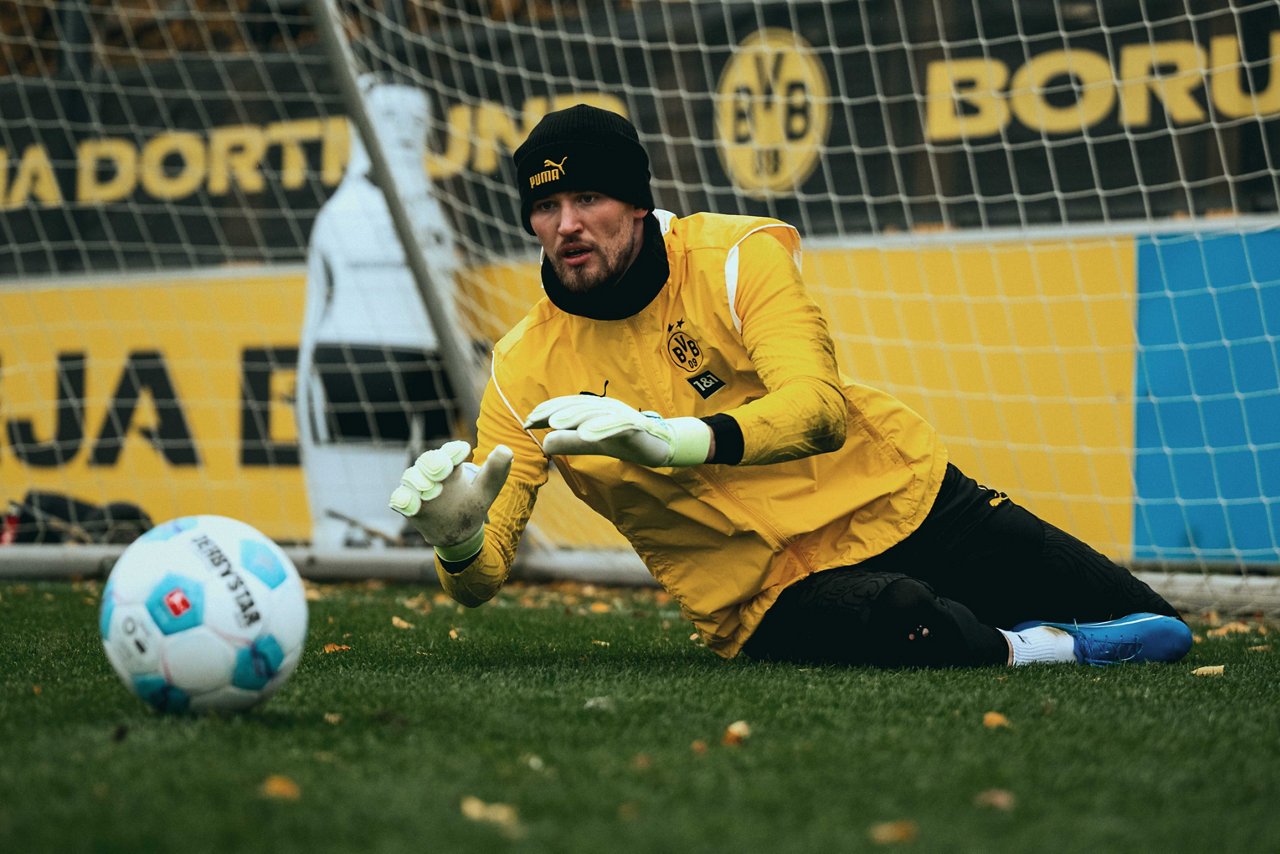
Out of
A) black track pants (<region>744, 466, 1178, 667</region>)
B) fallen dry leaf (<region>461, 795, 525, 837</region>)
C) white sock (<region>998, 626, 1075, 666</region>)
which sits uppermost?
fallen dry leaf (<region>461, 795, 525, 837</region>)

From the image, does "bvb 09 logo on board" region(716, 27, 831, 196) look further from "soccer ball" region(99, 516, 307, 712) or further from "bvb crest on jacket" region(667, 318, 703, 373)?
"soccer ball" region(99, 516, 307, 712)

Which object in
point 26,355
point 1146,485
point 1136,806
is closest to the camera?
point 1136,806

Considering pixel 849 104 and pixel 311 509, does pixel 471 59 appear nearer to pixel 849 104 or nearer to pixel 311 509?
pixel 849 104

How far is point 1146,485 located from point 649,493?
3.31 meters

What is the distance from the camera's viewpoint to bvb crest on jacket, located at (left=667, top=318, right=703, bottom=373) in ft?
11.1

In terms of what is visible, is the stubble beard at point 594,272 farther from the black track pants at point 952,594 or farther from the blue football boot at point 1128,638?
the blue football boot at point 1128,638

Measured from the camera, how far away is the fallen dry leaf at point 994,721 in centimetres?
264

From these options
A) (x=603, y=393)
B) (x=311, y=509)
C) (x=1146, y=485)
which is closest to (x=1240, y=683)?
(x=603, y=393)

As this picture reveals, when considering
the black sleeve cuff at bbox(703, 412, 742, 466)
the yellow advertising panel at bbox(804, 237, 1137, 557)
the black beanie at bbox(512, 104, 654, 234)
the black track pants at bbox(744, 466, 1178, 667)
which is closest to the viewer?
the black sleeve cuff at bbox(703, 412, 742, 466)

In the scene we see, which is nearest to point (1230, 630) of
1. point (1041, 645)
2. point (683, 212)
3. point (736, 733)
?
point (1041, 645)

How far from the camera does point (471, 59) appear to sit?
652cm

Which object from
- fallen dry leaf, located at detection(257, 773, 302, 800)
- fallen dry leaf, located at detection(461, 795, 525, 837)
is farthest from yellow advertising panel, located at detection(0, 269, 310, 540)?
fallen dry leaf, located at detection(461, 795, 525, 837)

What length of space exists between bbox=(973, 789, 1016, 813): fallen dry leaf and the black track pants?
1197 millimetres

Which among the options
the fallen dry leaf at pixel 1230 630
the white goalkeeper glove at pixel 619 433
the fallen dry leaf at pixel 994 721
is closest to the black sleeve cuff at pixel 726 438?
the white goalkeeper glove at pixel 619 433
